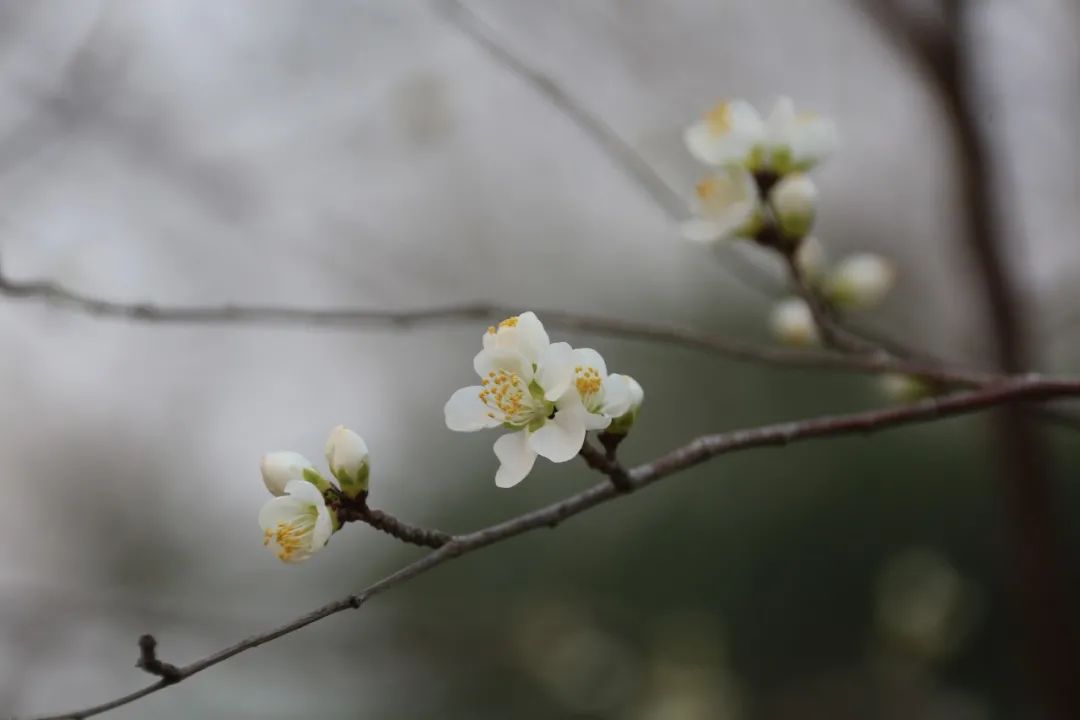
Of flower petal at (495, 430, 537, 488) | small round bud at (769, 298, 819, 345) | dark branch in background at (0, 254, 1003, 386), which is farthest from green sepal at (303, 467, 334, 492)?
small round bud at (769, 298, 819, 345)

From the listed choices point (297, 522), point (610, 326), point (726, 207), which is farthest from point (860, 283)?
point (297, 522)

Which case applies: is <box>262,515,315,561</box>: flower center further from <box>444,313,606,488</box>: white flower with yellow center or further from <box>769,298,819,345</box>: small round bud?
<box>769,298,819,345</box>: small round bud

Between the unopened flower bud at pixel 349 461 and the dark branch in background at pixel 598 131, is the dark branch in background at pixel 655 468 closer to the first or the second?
the unopened flower bud at pixel 349 461

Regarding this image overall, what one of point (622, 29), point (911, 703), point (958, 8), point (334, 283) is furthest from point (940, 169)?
point (334, 283)

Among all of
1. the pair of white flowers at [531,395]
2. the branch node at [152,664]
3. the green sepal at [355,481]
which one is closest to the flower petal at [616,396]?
the pair of white flowers at [531,395]

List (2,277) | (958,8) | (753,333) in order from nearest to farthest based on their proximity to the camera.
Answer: (2,277) < (958,8) < (753,333)

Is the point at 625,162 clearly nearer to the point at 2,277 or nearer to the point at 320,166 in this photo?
the point at 2,277
